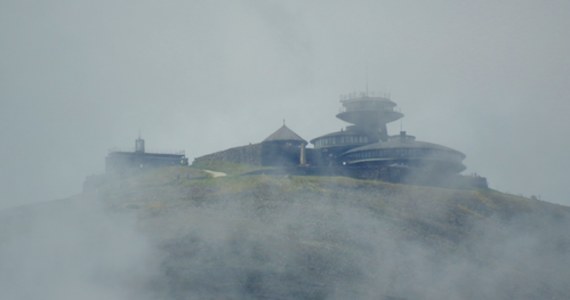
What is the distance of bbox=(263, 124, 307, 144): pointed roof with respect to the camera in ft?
279

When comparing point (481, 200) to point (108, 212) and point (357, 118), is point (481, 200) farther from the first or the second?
point (108, 212)

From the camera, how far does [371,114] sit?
9225cm

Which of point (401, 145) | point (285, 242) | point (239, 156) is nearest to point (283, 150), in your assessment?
point (239, 156)

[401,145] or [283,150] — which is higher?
[401,145]

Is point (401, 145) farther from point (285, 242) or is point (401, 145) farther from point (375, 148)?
point (285, 242)

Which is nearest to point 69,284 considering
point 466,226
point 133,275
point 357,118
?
point 133,275

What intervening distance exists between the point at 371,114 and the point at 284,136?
1211 cm

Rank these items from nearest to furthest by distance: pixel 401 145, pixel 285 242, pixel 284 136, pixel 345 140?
1. pixel 285 242
2. pixel 401 145
3. pixel 284 136
4. pixel 345 140

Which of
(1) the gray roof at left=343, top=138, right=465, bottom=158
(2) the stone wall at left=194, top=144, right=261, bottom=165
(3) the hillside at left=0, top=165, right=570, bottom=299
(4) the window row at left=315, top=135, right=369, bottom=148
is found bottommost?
(3) the hillside at left=0, top=165, right=570, bottom=299

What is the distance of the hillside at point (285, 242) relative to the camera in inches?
1939

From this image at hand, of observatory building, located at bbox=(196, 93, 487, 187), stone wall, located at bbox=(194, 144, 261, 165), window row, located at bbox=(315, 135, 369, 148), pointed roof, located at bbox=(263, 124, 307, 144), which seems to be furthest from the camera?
window row, located at bbox=(315, 135, 369, 148)

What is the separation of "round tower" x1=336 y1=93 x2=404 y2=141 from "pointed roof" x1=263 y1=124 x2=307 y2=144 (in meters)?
8.80

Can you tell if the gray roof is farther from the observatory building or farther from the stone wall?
the stone wall

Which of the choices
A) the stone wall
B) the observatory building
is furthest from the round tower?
the stone wall
